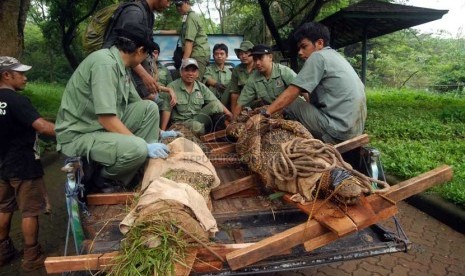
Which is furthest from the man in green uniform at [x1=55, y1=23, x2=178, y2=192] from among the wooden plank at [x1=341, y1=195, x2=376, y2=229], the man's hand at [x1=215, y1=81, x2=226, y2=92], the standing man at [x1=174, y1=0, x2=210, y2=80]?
the man's hand at [x1=215, y1=81, x2=226, y2=92]

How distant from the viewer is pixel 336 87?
3.48m

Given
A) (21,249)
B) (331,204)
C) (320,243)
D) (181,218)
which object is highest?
(181,218)

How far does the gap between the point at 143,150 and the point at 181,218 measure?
941 millimetres

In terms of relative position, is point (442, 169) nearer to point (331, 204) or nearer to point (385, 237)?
point (385, 237)

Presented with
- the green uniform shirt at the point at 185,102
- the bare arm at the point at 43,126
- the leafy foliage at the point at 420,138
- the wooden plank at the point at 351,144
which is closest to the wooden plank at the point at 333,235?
the wooden plank at the point at 351,144

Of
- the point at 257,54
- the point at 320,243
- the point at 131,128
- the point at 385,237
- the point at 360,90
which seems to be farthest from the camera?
the point at 257,54

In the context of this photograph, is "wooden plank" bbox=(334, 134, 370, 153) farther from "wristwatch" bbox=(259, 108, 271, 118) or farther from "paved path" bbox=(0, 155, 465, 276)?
"paved path" bbox=(0, 155, 465, 276)

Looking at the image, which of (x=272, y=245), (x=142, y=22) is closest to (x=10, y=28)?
(x=142, y=22)

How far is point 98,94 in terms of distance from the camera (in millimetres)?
2668

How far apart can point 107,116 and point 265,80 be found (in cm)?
250

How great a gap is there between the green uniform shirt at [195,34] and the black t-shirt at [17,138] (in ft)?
9.13

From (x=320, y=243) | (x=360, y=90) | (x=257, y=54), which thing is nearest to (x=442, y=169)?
(x=320, y=243)

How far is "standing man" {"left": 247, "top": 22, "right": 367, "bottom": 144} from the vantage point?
3.45m

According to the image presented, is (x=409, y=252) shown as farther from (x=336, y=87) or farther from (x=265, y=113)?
(x=265, y=113)
